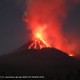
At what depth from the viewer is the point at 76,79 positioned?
151 m

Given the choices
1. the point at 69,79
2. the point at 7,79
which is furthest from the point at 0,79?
the point at 69,79

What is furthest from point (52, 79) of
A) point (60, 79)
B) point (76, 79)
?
point (76, 79)

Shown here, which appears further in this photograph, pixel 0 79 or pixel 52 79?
pixel 52 79

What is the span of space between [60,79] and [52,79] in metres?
3.46

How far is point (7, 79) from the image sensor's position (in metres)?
150

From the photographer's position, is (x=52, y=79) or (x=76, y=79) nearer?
(x=76, y=79)

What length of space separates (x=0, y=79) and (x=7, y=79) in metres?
8.08

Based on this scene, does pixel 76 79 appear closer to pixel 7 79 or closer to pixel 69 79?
pixel 69 79

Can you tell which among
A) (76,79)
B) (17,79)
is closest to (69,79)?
(76,79)

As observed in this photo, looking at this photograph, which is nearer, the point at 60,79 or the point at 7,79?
the point at 7,79

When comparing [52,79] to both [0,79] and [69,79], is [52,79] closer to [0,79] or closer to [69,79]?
[69,79]

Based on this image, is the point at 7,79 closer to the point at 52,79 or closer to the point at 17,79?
the point at 17,79

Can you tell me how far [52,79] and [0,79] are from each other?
2620 cm

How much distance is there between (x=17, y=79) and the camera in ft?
500
